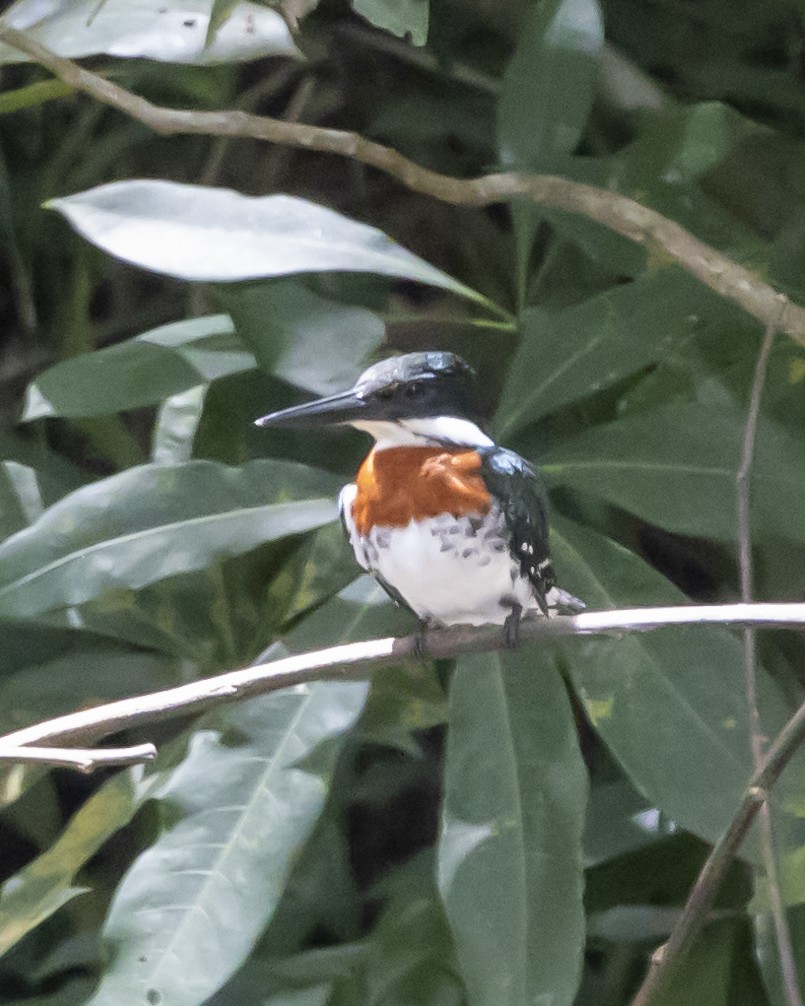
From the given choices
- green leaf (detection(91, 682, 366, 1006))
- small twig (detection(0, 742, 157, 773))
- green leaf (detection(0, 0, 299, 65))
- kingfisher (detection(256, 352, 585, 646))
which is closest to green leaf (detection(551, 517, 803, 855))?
kingfisher (detection(256, 352, 585, 646))

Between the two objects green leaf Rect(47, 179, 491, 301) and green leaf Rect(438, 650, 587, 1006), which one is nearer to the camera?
green leaf Rect(438, 650, 587, 1006)

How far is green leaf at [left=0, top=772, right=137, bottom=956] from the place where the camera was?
102cm

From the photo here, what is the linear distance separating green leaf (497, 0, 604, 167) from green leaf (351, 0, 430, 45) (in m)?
0.30

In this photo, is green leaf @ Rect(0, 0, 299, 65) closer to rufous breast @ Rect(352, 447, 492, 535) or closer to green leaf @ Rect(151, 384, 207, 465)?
green leaf @ Rect(151, 384, 207, 465)

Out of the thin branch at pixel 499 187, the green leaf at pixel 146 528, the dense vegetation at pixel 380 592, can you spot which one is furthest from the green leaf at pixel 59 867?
the thin branch at pixel 499 187

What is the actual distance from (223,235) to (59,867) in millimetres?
556

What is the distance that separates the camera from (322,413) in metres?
0.88

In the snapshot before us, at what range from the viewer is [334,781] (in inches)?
51.3

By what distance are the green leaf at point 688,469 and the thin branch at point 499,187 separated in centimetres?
10

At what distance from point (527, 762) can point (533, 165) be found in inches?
21.6

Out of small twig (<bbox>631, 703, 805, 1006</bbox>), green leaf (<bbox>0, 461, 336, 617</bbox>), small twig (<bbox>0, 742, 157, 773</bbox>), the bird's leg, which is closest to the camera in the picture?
small twig (<bbox>0, 742, 157, 773</bbox>)

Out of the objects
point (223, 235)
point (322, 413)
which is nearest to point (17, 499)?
point (223, 235)

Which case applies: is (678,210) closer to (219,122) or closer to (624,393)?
(624,393)

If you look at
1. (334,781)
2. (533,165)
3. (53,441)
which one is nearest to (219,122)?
(533,165)
